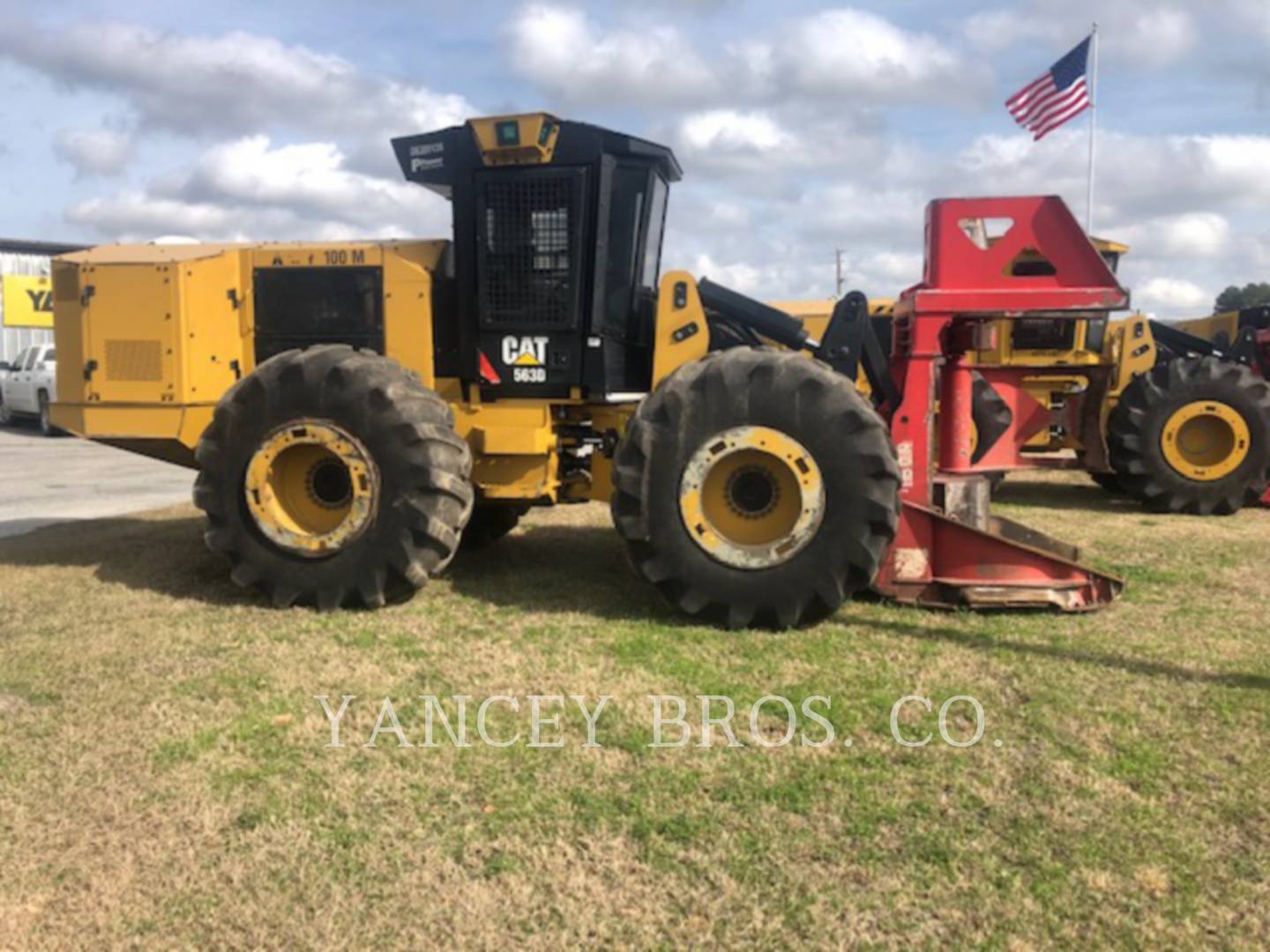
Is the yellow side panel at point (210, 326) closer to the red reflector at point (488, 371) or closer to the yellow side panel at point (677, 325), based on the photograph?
the red reflector at point (488, 371)

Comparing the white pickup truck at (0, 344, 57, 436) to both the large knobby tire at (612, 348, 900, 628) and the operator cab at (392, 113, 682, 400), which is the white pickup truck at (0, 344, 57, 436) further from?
the large knobby tire at (612, 348, 900, 628)

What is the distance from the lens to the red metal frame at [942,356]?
5.81 meters

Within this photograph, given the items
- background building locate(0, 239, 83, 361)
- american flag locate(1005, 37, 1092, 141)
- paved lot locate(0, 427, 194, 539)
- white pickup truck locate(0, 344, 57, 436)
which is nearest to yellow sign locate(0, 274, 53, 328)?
background building locate(0, 239, 83, 361)

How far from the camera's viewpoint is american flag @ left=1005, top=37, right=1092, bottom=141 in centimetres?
1741

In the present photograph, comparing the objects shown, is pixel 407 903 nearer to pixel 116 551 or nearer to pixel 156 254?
pixel 156 254

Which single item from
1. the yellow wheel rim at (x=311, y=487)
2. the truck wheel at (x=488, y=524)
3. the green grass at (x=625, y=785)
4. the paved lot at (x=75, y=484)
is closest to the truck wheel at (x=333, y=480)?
the yellow wheel rim at (x=311, y=487)

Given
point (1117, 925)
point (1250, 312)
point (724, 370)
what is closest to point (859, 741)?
point (1117, 925)

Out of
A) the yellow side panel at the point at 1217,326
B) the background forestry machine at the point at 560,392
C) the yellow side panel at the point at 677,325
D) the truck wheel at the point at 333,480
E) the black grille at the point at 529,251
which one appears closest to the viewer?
the background forestry machine at the point at 560,392

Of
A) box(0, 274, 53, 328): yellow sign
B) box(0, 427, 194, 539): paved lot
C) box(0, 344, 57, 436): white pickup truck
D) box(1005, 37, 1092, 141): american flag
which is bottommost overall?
box(0, 427, 194, 539): paved lot

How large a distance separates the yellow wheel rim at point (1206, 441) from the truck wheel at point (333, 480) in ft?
26.6

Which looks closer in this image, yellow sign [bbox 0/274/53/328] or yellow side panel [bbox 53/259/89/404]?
yellow side panel [bbox 53/259/89/404]

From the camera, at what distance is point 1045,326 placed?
12609 mm

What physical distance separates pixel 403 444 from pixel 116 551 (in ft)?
10.8

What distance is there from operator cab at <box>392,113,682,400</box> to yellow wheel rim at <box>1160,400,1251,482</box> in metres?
6.94
